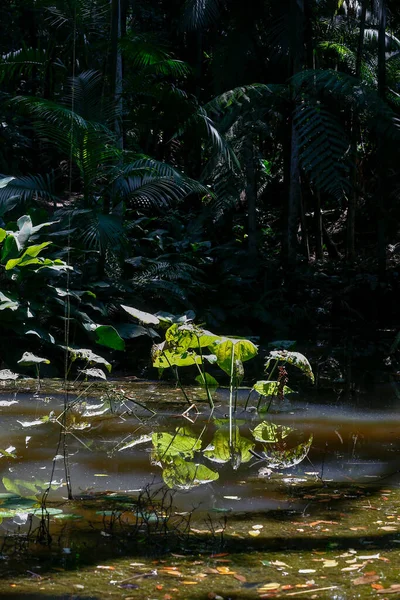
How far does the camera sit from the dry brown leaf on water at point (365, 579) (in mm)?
2414

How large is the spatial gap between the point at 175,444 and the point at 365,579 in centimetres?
209

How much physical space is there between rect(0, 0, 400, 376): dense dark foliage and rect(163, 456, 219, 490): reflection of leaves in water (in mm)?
3158

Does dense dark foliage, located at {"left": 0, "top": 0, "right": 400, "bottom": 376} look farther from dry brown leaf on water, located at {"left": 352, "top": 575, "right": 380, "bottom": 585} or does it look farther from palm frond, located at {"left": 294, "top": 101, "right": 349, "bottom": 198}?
dry brown leaf on water, located at {"left": 352, "top": 575, "right": 380, "bottom": 585}

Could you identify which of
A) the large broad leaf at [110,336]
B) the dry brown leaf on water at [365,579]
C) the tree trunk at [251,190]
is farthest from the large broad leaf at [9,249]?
the tree trunk at [251,190]

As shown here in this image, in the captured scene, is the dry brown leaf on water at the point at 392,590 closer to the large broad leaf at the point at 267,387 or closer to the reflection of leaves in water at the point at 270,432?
the reflection of leaves in water at the point at 270,432

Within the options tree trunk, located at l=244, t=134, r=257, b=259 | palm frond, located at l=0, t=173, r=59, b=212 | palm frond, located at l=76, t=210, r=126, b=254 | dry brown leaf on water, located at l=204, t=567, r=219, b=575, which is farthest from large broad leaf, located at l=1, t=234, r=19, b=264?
tree trunk, located at l=244, t=134, r=257, b=259

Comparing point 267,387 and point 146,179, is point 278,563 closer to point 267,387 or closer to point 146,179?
point 267,387

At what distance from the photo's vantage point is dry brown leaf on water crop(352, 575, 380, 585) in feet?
7.92

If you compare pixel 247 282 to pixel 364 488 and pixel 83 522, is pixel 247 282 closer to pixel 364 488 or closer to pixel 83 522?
pixel 364 488

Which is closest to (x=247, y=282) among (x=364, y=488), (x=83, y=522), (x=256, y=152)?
(x=256, y=152)

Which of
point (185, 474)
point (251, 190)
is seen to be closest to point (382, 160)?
point (251, 190)

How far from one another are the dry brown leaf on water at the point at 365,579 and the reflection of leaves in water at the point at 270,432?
2.11 metres

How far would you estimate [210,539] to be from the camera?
279 cm

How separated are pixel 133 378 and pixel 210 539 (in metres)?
4.15
